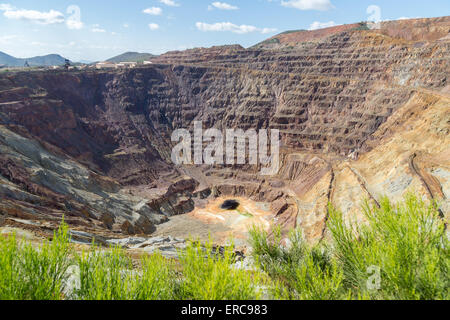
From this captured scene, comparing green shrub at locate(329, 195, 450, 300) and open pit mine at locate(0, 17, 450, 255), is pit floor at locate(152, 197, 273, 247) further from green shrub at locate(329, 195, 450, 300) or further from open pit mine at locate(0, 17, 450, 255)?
green shrub at locate(329, 195, 450, 300)

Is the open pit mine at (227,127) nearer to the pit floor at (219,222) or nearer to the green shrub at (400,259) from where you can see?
the pit floor at (219,222)

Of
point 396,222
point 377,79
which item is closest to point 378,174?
point 377,79

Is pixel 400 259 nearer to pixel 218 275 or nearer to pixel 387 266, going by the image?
pixel 387 266

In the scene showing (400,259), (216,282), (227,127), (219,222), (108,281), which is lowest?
(219,222)

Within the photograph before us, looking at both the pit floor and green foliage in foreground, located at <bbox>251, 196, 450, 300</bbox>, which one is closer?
green foliage in foreground, located at <bbox>251, 196, 450, 300</bbox>

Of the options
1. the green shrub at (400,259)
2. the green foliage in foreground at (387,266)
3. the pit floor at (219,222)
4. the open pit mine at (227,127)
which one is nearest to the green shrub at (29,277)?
the green foliage in foreground at (387,266)

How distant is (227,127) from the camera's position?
82938 millimetres

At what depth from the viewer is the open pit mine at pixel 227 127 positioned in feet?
132

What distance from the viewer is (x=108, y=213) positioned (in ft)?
147

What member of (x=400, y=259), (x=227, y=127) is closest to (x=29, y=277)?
(x=400, y=259)

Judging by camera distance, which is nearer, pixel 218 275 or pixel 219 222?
pixel 218 275

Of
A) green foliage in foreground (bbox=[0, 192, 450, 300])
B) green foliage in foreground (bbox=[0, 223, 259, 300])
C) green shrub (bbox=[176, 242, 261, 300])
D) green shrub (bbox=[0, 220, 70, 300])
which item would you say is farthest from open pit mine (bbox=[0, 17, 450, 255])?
green shrub (bbox=[176, 242, 261, 300])

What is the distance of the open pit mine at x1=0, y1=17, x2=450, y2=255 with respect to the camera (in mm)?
40281

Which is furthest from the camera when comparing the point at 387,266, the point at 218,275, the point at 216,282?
the point at 387,266
